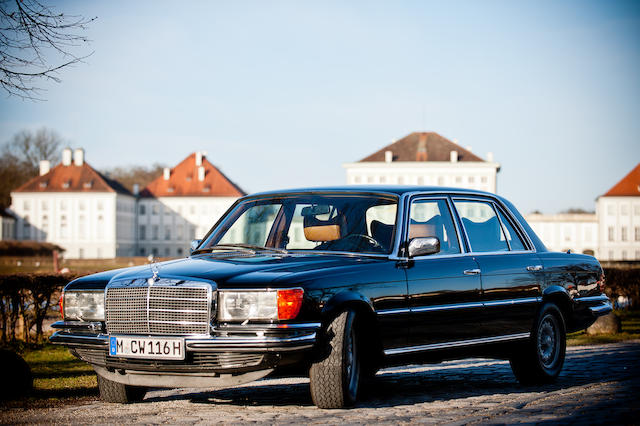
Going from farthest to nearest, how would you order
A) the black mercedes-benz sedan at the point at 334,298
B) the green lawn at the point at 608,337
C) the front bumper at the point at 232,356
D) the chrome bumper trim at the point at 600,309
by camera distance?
the green lawn at the point at 608,337
the chrome bumper trim at the point at 600,309
the black mercedes-benz sedan at the point at 334,298
the front bumper at the point at 232,356

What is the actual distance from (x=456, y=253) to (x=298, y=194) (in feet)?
4.77

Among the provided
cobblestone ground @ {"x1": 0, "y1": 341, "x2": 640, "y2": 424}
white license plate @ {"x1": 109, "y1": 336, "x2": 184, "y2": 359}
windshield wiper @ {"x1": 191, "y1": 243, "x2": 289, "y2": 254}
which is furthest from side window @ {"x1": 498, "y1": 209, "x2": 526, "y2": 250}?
white license plate @ {"x1": 109, "y1": 336, "x2": 184, "y2": 359}

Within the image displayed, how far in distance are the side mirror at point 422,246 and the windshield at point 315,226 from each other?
0.18m

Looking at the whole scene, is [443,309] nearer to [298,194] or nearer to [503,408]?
[503,408]

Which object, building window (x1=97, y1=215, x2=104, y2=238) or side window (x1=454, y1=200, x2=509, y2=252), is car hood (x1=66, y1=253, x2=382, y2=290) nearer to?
side window (x1=454, y1=200, x2=509, y2=252)

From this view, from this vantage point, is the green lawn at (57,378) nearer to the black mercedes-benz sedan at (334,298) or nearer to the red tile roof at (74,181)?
the black mercedes-benz sedan at (334,298)

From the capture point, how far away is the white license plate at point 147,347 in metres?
6.19

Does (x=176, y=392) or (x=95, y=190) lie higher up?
(x=95, y=190)

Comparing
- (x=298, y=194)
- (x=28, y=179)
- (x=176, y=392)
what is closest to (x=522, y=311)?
(x=298, y=194)

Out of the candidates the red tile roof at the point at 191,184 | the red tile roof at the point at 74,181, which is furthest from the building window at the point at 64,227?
the red tile roof at the point at 191,184

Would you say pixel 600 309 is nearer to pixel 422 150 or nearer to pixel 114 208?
pixel 114 208

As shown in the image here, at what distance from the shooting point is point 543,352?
8.79 meters

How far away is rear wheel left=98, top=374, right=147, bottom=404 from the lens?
723cm

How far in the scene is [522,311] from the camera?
838cm
